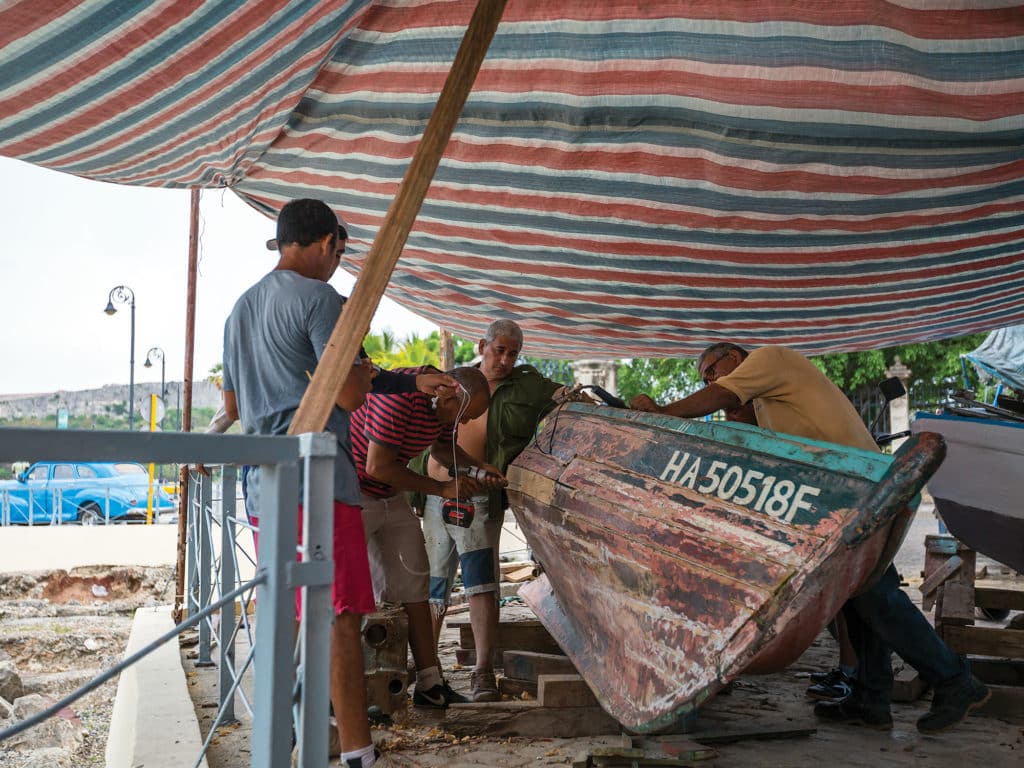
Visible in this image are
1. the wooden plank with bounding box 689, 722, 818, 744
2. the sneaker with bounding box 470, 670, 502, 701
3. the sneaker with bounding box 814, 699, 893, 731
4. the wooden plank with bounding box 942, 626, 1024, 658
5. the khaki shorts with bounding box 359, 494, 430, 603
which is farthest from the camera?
the wooden plank with bounding box 942, 626, 1024, 658

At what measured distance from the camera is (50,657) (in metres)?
8.38

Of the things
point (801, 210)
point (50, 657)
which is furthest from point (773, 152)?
point (50, 657)

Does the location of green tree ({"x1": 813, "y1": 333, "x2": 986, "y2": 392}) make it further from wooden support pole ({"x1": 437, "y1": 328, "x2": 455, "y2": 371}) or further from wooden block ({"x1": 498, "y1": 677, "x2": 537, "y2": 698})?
wooden block ({"x1": 498, "y1": 677, "x2": 537, "y2": 698})

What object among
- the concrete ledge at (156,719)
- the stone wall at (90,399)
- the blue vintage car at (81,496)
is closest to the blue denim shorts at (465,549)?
the concrete ledge at (156,719)

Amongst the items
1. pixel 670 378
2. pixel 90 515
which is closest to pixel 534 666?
pixel 90 515

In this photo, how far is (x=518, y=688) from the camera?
4262 millimetres

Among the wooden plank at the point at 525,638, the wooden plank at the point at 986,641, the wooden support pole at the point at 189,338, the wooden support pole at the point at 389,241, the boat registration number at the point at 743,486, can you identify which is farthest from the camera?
the wooden support pole at the point at 189,338

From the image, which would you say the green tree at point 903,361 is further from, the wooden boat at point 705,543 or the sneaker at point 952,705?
the wooden boat at point 705,543

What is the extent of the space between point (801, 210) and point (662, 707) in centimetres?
260

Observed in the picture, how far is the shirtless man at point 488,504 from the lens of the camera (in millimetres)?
4258

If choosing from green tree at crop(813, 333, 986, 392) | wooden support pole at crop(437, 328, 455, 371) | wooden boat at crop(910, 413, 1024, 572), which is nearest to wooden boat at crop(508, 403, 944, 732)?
wooden boat at crop(910, 413, 1024, 572)

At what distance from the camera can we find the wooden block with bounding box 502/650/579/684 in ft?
14.0

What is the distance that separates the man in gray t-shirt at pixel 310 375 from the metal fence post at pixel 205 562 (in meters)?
2.16

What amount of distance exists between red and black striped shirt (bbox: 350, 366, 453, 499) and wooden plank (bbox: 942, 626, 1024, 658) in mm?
2896
